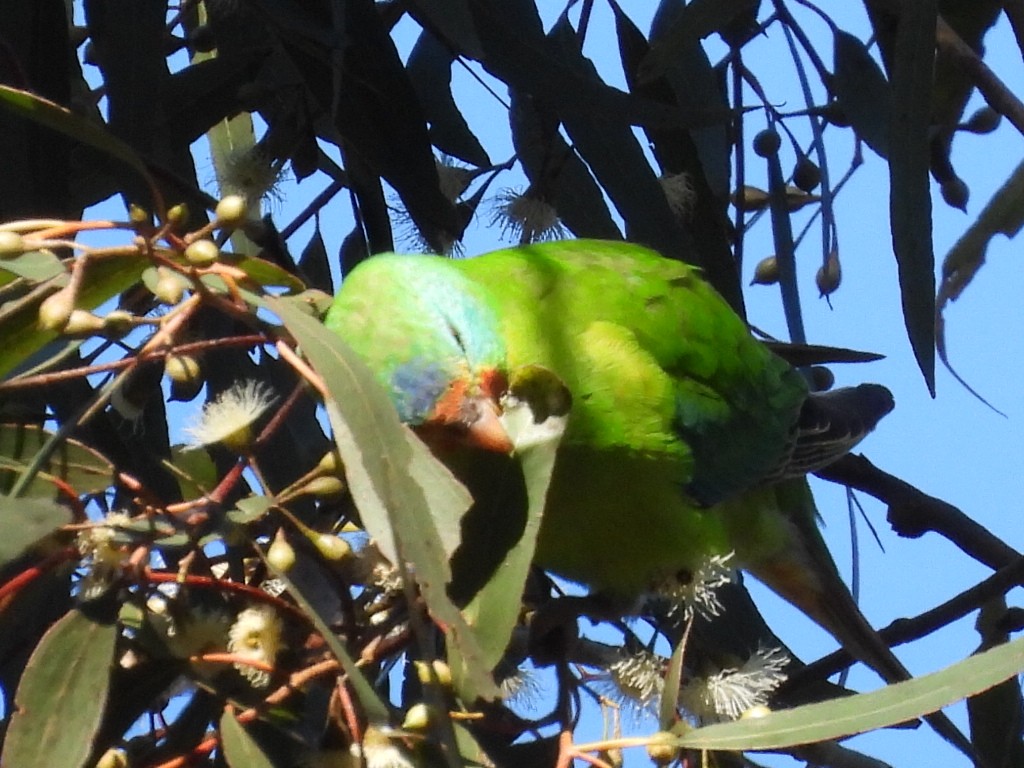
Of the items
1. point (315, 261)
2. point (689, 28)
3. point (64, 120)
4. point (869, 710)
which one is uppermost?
point (689, 28)

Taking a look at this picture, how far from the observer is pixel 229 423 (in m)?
1.13

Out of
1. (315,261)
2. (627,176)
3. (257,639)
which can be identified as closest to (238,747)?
(257,639)

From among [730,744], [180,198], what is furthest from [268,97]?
[730,744]

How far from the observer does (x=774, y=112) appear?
2207 mm

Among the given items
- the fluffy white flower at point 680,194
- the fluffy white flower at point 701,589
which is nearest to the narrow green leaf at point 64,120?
the fluffy white flower at point 701,589

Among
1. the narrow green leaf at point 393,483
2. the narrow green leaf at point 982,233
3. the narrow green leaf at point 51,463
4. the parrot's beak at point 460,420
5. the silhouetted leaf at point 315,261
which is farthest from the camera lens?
the silhouetted leaf at point 315,261

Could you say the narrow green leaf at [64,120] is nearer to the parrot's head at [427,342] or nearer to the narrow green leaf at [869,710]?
the parrot's head at [427,342]

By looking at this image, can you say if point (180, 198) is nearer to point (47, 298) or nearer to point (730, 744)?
point (47, 298)

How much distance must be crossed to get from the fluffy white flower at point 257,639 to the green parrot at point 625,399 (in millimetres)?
249

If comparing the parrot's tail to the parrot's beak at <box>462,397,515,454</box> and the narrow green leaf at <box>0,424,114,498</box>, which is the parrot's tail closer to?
the parrot's beak at <box>462,397,515,454</box>

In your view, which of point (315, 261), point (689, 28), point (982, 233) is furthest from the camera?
point (315, 261)

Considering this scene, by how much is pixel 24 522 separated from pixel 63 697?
13cm

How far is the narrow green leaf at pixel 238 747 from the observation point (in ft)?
3.22

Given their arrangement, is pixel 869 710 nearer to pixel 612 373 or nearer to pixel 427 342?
pixel 427 342
